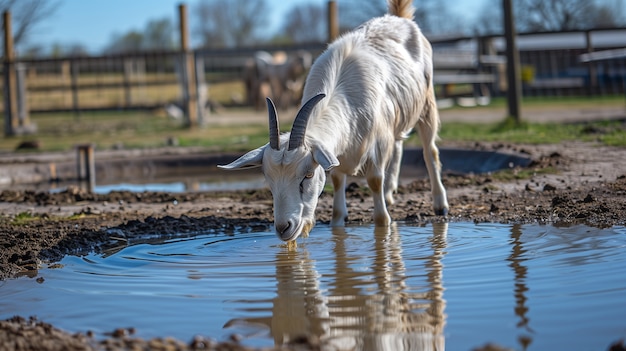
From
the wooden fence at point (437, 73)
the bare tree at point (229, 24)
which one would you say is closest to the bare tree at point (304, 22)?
the bare tree at point (229, 24)

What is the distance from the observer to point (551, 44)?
3419 cm

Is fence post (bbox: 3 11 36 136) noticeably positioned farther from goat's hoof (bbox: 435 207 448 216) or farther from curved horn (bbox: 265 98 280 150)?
curved horn (bbox: 265 98 280 150)

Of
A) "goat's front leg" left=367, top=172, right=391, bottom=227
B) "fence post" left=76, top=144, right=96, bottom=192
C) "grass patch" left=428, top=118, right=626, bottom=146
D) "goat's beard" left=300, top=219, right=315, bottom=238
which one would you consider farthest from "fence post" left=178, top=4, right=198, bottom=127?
"goat's beard" left=300, top=219, right=315, bottom=238

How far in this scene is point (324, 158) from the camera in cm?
588

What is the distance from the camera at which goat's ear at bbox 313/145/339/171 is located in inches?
230

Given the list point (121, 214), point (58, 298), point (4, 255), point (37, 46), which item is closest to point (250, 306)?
point (58, 298)

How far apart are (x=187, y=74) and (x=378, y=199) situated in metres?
13.0

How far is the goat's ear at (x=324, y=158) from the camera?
5840 millimetres

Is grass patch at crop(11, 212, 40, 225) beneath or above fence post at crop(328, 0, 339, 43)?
beneath

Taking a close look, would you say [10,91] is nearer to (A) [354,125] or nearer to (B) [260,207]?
(B) [260,207]

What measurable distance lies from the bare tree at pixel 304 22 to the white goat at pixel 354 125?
92.9 metres

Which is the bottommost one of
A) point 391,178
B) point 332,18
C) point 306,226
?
point 306,226

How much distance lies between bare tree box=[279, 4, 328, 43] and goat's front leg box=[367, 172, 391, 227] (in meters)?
94.0

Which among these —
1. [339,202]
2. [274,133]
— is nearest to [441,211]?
[339,202]
